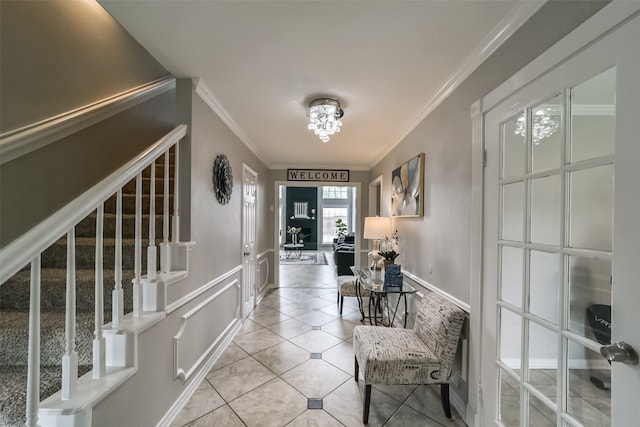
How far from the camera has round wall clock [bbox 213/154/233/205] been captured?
2502 millimetres

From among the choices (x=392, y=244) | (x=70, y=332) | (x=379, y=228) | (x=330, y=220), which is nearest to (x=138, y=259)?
(x=70, y=332)

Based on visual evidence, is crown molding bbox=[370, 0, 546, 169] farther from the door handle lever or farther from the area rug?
the area rug

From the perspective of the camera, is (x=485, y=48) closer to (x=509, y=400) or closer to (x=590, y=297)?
(x=590, y=297)

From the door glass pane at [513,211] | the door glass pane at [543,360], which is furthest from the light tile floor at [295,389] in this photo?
the door glass pane at [513,211]

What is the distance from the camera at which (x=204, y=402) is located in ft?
6.51

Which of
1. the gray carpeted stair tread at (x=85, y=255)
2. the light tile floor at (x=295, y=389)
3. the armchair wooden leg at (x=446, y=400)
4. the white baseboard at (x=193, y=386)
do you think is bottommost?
the light tile floor at (x=295, y=389)

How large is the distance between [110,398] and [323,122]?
2272 millimetres

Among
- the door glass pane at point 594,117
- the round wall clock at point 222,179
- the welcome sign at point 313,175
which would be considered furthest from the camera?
the welcome sign at point 313,175

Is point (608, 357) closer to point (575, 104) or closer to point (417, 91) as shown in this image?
point (575, 104)

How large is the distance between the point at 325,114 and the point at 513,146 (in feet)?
4.71

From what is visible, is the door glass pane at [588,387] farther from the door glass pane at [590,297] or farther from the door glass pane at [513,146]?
the door glass pane at [513,146]

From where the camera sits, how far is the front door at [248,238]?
354 centimetres

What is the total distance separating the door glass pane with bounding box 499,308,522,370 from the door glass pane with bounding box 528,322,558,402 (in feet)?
0.23

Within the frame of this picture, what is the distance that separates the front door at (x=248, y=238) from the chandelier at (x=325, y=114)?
1482 millimetres
